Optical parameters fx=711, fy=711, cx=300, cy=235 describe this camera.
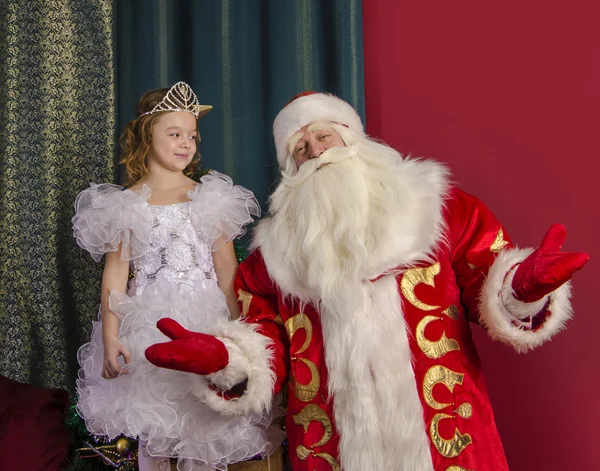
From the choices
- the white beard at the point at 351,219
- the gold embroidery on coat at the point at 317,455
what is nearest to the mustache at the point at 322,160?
the white beard at the point at 351,219

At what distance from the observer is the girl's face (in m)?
2.44

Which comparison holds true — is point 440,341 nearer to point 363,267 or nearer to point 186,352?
point 363,267

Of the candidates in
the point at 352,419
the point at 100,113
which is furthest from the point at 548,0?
the point at 100,113

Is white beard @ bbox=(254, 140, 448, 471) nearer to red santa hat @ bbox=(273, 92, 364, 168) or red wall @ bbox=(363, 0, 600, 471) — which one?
red santa hat @ bbox=(273, 92, 364, 168)

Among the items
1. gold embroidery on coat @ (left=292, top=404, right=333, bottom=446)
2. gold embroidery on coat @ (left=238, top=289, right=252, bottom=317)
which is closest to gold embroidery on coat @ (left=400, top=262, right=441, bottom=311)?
gold embroidery on coat @ (left=292, top=404, right=333, bottom=446)

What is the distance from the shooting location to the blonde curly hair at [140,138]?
2475 mm

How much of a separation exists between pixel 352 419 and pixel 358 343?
0.67ft

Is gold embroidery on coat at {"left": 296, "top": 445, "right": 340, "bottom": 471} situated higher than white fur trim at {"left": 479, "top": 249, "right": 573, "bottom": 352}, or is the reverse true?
white fur trim at {"left": 479, "top": 249, "right": 573, "bottom": 352}

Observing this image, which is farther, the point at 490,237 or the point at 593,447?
the point at 593,447

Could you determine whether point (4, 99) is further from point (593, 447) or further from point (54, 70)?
point (593, 447)

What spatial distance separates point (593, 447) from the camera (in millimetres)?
A: 2250

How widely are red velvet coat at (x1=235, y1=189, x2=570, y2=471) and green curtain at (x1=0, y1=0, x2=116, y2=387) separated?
1.10 m

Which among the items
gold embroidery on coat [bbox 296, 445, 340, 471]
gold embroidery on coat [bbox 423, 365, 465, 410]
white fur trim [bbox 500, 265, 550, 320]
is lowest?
gold embroidery on coat [bbox 296, 445, 340, 471]

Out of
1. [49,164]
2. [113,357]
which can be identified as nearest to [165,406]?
[113,357]
